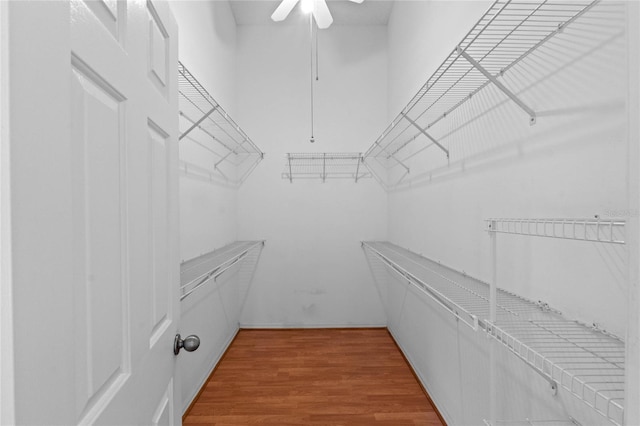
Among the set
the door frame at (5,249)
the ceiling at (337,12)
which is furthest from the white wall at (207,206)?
the door frame at (5,249)

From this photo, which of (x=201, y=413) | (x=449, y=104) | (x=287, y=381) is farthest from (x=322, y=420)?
(x=449, y=104)

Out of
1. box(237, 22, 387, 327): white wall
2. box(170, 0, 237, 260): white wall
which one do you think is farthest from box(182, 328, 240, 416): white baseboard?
box(170, 0, 237, 260): white wall

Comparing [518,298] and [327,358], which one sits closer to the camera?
[518,298]

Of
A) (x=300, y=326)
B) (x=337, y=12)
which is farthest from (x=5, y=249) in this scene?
(x=337, y=12)

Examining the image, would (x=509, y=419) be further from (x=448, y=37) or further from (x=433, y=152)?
(x=448, y=37)

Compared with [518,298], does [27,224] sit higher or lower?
higher

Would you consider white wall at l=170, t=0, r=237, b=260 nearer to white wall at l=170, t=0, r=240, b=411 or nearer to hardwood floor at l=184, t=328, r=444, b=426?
white wall at l=170, t=0, r=240, b=411

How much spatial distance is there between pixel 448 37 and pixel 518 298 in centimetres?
132

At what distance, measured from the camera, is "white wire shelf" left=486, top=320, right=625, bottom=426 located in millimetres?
576

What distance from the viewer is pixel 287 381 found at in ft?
7.07

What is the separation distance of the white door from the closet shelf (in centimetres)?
82

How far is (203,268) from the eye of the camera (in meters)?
1.73

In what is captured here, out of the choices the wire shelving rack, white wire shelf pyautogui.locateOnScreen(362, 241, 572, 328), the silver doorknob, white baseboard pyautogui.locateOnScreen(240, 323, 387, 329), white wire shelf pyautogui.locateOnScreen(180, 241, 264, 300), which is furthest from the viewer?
white baseboard pyautogui.locateOnScreen(240, 323, 387, 329)

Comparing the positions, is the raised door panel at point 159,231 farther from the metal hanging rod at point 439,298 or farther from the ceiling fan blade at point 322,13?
the ceiling fan blade at point 322,13
